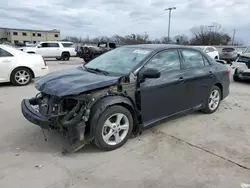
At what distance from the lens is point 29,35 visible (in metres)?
86.5

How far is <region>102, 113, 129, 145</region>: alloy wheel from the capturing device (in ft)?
10.4

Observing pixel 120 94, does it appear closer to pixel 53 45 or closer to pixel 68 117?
pixel 68 117

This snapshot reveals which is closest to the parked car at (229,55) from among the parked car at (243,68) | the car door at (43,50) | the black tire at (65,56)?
the parked car at (243,68)

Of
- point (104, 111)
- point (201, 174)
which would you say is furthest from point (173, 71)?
point (201, 174)

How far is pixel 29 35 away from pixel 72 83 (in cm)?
9445

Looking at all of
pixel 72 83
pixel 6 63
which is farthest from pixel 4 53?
pixel 72 83

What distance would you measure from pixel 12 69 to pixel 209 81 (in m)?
6.16

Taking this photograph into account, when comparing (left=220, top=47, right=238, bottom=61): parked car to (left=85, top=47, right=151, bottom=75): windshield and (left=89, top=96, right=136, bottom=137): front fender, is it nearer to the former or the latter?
(left=85, top=47, right=151, bottom=75): windshield

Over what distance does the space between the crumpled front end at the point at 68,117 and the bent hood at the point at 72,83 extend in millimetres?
119

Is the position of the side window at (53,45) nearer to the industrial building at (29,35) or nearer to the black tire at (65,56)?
the black tire at (65,56)

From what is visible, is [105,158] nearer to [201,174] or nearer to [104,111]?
[104,111]

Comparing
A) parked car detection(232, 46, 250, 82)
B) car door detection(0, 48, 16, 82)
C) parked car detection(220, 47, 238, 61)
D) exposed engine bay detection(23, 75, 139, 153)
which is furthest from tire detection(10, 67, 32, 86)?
parked car detection(220, 47, 238, 61)

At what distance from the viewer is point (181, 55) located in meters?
4.08

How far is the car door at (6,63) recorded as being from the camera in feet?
23.0
